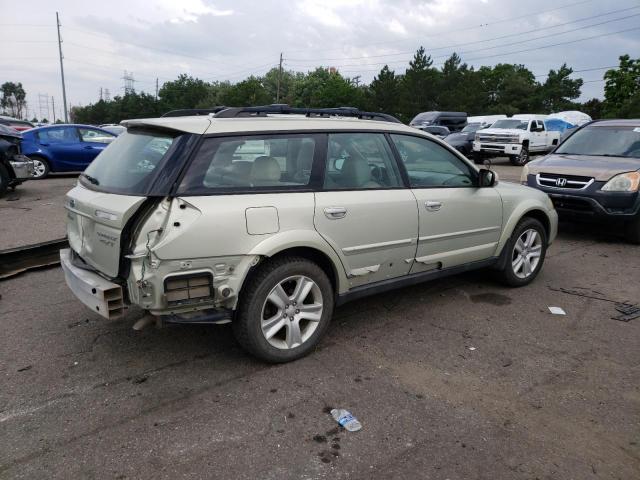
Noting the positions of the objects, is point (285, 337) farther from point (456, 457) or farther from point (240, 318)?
point (456, 457)

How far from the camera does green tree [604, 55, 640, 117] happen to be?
138 ft

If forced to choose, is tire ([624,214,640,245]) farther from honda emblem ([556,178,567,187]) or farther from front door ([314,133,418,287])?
front door ([314,133,418,287])

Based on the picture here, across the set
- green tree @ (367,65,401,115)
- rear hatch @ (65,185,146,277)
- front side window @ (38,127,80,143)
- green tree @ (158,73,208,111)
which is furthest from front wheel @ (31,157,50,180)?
green tree @ (158,73,208,111)

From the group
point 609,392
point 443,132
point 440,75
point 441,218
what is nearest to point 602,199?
point 441,218

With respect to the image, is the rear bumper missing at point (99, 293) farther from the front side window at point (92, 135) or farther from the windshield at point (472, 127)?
the windshield at point (472, 127)

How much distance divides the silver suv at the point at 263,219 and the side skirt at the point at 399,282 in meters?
0.01

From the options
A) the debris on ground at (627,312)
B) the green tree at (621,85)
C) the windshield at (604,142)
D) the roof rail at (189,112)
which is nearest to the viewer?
the roof rail at (189,112)

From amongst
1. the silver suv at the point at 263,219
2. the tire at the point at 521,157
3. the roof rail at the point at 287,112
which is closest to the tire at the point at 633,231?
the silver suv at the point at 263,219

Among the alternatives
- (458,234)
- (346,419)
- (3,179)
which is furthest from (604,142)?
(3,179)

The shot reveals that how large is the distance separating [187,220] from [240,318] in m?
0.75

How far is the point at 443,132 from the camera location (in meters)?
24.5

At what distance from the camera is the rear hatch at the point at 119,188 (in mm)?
3145

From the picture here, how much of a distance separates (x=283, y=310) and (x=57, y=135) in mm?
12407

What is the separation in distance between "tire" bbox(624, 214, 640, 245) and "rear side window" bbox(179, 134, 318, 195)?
5.76 meters
